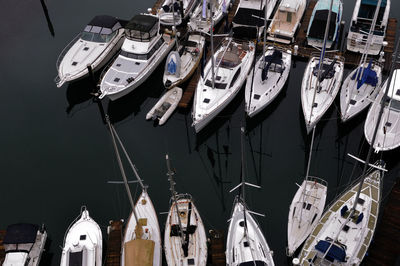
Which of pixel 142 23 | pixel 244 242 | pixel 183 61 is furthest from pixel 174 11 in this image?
pixel 244 242

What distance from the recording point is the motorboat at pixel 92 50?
43562mm

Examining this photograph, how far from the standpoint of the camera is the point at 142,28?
4459 cm

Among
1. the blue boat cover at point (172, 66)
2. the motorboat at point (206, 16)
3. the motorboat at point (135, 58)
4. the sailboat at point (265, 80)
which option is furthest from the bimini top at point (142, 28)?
the sailboat at point (265, 80)

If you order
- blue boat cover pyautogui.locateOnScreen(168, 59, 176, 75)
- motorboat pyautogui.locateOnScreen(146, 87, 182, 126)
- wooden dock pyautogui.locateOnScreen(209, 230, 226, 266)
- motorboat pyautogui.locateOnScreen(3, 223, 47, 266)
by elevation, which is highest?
blue boat cover pyautogui.locateOnScreen(168, 59, 176, 75)

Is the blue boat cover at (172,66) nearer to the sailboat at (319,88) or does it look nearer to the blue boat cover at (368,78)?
the sailboat at (319,88)

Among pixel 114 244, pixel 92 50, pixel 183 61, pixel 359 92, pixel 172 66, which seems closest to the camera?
pixel 114 244

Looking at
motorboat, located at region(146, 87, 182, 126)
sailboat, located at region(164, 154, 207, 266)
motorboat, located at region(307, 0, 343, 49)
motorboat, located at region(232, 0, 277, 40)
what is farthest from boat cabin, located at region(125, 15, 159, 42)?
sailboat, located at region(164, 154, 207, 266)

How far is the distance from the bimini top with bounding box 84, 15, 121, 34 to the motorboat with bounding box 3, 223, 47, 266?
23.6 metres

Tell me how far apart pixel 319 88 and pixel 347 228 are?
14.9m

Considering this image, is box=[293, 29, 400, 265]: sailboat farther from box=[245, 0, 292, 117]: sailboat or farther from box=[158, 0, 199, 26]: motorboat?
box=[158, 0, 199, 26]: motorboat

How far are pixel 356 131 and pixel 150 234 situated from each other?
21.3m

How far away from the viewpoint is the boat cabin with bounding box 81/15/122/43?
4647 cm

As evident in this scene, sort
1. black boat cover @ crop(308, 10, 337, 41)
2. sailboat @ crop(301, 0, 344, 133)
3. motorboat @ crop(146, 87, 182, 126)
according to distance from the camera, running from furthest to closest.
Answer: black boat cover @ crop(308, 10, 337, 41) → motorboat @ crop(146, 87, 182, 126) → sailboat @ crop(301, 0, 344, 133)

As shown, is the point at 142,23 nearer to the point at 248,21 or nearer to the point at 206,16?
the point at 206,16
